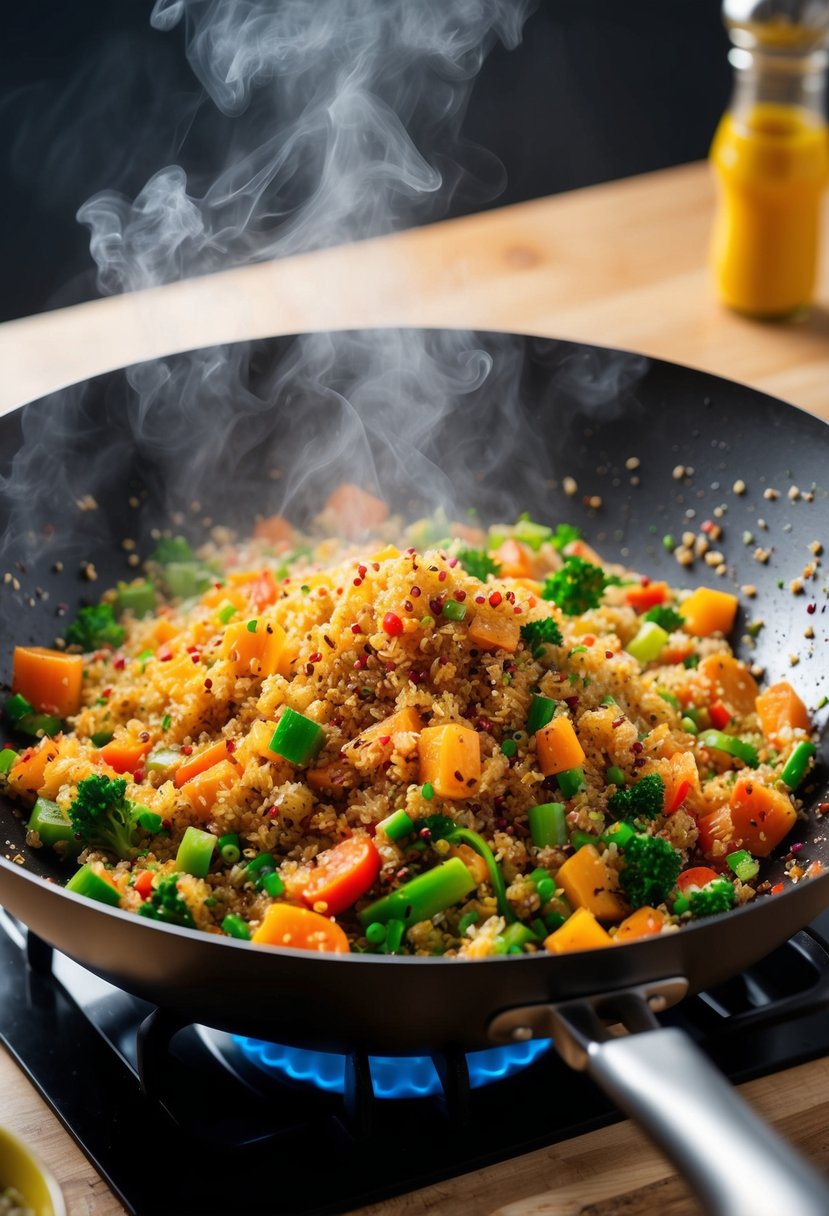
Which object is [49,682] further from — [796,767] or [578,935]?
[796,767]

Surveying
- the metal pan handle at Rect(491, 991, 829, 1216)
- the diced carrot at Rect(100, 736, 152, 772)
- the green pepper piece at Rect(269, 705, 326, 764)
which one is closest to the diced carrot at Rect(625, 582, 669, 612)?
the green pepper piece at Rect(269, 705, 326, 764)

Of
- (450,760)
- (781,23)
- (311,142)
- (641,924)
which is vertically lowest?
(641,924)

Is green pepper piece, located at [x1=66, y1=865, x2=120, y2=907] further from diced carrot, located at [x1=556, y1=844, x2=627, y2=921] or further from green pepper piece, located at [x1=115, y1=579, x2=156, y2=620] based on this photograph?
green pepper piece, located at [x1=115, y1=579, x2=156, y2=620]

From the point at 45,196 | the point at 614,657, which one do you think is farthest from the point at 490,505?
the point at 45,196

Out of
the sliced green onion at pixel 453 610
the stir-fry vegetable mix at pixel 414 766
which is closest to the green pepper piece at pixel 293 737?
the stir-fry vegetable mix at pixel 414 766

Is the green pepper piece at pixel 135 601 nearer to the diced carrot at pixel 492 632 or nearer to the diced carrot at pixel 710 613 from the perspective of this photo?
the diced carrot at pixel 492 632

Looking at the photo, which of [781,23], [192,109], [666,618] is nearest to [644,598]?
A: [666,618]

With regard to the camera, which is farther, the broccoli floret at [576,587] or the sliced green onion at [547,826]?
the broccoli floret at [576,587]
